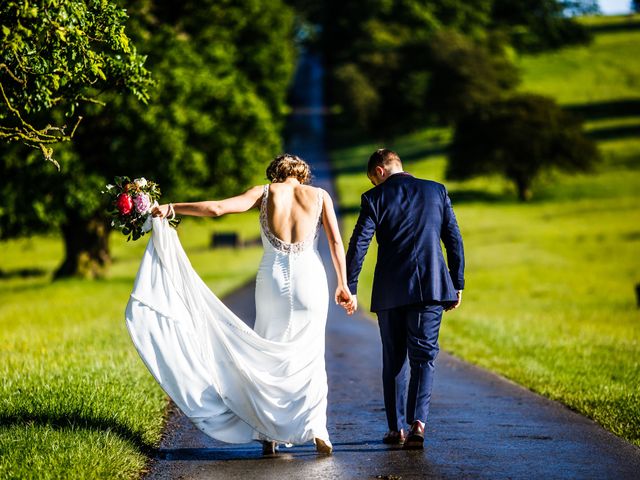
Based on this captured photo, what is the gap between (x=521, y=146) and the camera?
59.1 metres

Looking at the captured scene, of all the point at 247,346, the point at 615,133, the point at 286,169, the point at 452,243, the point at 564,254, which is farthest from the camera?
the point at 615,133

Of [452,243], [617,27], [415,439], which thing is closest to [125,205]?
[452,243]

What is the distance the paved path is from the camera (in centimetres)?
667

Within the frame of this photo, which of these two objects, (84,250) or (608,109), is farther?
(608,109)

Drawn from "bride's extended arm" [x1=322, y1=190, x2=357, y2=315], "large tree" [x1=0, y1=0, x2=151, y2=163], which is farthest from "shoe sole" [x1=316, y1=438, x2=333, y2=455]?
"large tree" [x1=0, y1=0, x2=151, y2=163]

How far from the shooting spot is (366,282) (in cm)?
3123

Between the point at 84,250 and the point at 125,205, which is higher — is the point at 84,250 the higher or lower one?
the lower one

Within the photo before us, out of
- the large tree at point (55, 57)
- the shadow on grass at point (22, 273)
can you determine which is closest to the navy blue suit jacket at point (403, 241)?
the large tree at point (55, 57)

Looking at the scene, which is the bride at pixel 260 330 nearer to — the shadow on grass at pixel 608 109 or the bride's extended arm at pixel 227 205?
the bride's extended arm at pixel 227 205

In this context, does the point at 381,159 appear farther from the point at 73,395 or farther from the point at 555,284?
the point at 555,284

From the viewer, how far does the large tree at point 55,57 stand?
8180 millimetres

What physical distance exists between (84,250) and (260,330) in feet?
80.3

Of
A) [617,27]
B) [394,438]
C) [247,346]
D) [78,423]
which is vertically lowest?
[394,438]

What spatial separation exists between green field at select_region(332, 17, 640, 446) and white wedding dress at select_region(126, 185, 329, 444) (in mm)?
A: 2594
